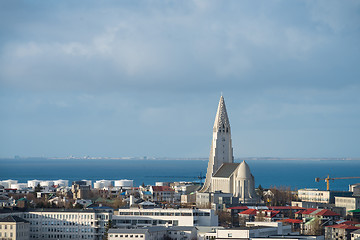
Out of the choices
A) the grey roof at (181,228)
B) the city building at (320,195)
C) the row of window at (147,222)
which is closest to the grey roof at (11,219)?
the row of window at (147,222)

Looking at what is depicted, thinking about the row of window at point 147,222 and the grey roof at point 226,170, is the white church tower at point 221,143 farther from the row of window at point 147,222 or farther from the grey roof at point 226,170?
the row of window at point 147,222

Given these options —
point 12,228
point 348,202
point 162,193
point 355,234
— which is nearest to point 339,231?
point 355,234

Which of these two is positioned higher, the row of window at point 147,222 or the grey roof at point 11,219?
the grey roof at point 11,219

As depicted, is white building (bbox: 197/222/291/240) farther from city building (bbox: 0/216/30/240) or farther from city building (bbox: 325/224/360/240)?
city building (bbox: 0/216/30/240)

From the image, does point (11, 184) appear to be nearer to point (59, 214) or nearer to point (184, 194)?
point (184, 194)

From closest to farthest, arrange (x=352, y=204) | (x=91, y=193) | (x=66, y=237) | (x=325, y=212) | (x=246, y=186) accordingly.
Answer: (x=66, y=237)
(x=325, y=212)
(x=352, y=204)
(x=246, y=186)
(x=91, y=193)

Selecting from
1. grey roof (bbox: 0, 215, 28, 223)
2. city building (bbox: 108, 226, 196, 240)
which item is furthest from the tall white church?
grey roof (bbox: 0, 215, 28, 223)

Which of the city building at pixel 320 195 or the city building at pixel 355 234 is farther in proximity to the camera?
the city building at pixel 320 195

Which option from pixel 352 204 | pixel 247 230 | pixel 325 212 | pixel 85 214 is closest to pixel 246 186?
pixel 352 204

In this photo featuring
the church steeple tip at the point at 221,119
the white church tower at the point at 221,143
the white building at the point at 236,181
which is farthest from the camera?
the church steeple tip at the point at 221,119
